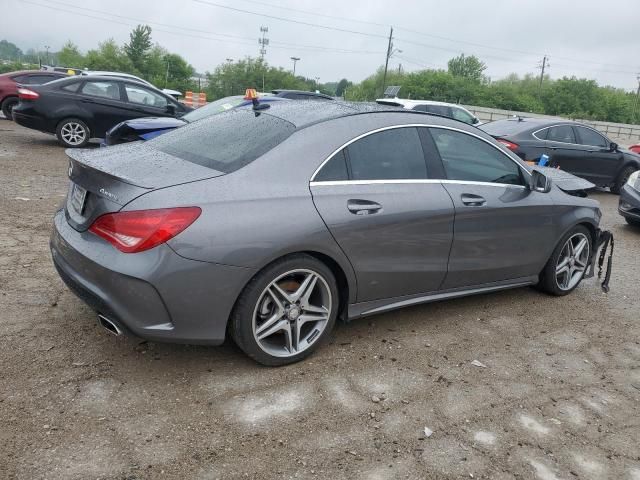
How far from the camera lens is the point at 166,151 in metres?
3.58

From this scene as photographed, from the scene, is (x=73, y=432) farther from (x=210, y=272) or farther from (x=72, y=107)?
(x=72, y=107)

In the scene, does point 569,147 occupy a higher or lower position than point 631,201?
higher

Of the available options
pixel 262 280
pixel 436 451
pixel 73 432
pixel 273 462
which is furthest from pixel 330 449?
pixel 73 432

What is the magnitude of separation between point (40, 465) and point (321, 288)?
1711mm

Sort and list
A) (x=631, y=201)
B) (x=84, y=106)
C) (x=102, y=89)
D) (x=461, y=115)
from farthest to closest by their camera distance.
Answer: (x=461, y=115), (x=102, y=89), (x=84, y=106), (x=631, y=201)

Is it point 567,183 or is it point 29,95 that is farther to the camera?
point 29,95

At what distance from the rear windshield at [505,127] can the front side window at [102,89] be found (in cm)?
690

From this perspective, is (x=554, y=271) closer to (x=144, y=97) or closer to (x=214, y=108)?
(x=214, y=108)

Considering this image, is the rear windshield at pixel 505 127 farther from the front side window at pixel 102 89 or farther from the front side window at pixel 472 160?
the front side window at pixel 102 89

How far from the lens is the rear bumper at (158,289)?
9.22ft

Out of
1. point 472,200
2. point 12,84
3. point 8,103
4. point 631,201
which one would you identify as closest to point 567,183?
point 472,200

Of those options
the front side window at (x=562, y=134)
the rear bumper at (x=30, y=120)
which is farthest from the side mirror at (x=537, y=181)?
the rear bumper at (x=30, y=120)

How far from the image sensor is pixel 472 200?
4.06 meters

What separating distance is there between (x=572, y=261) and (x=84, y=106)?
356 inches
